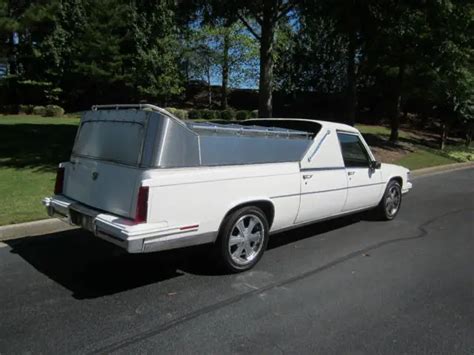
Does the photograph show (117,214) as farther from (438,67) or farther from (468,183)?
(438,67)

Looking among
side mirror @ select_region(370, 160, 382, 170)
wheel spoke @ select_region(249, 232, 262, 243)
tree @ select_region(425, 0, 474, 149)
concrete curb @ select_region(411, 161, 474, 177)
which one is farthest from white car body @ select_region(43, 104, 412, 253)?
tree @ select_region(425, 0, 474, 149)

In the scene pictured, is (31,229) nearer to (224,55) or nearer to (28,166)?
(28,166)

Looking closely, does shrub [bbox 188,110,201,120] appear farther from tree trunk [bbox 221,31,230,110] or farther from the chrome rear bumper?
the chrome rear bumper

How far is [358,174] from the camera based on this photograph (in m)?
6.66

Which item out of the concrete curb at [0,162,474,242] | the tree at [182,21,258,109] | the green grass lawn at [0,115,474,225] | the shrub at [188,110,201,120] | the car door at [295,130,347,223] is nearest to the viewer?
the car door at [295,130,347,223]

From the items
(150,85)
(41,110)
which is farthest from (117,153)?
(150,85)

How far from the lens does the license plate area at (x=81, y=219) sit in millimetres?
4609

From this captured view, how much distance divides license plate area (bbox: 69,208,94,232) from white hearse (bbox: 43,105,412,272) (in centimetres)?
1

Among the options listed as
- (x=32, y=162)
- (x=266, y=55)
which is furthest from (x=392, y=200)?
(x=266, y=55)

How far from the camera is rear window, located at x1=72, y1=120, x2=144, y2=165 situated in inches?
180

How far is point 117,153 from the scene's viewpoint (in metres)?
4.76

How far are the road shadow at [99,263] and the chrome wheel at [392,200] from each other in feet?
7.04

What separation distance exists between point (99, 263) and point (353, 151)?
3.82 metres

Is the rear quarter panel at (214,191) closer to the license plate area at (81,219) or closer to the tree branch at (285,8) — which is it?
the license plate area at (81,219)
